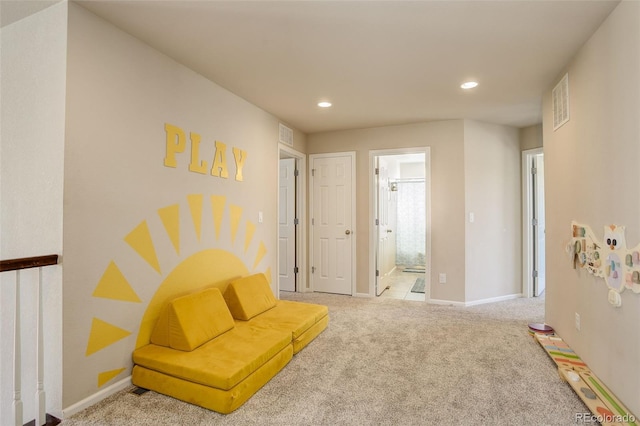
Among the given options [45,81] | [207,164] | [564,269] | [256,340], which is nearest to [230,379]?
[256,340]

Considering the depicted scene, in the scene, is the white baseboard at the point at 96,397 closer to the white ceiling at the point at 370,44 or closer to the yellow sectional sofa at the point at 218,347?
the yellow sectional sofa at the point at 218,347

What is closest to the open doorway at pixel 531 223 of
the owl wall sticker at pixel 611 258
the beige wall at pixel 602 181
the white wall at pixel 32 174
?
the beige wall at pixel 602 181

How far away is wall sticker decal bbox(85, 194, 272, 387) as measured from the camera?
2135 millimetres

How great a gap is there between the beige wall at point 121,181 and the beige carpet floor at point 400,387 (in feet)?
1.48

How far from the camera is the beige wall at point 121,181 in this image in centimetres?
195

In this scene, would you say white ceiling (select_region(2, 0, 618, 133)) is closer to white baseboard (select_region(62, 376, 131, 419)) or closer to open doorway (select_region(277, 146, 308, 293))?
open doorway (select_region(277, 146, 308, 293))

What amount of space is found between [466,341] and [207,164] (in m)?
2.81

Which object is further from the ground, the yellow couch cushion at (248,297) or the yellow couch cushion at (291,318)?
the yellow couch cushion at (248,297)

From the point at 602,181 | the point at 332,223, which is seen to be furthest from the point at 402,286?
the point at 602,181

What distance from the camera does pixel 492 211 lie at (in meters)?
4.43

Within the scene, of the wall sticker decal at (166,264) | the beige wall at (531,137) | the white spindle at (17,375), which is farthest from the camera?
the beige wall at (531,137)

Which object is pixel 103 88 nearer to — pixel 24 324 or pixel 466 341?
pixel 24 324

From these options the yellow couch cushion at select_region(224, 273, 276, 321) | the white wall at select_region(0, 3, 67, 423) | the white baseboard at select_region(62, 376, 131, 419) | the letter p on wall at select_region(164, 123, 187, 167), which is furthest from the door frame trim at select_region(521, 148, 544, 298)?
the white wall at select_region(0, 3, 67, 423)

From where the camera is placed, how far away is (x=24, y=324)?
2.00 m
